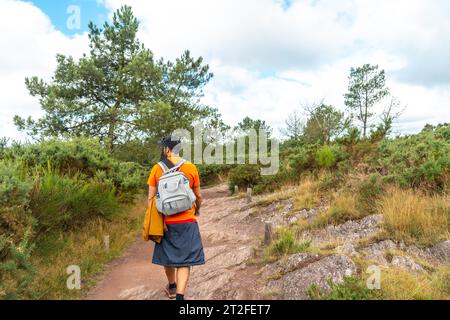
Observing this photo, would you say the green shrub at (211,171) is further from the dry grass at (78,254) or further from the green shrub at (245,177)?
the dry grass at (78,254)

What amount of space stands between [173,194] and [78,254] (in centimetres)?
335

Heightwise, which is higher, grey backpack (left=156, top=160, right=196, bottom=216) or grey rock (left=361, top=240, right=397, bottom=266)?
grey backpack (left=156, top=160, right=196, bottom=216)

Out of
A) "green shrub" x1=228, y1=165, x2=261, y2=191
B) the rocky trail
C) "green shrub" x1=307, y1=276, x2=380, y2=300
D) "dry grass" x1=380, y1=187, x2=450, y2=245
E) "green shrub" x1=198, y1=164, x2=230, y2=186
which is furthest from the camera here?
"green shrub" x1=198, y1=164, x2=230, y2=186

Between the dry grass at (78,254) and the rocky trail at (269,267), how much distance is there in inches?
9.0

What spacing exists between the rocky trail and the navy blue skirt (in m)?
0.65

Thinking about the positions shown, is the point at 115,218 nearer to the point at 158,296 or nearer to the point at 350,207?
the point at 158,296

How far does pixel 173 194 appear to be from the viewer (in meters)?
3.77

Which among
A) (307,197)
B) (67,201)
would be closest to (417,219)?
(307,197)

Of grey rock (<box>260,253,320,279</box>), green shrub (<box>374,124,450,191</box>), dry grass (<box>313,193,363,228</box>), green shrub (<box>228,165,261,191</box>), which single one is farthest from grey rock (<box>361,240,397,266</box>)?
green shrub (<box>228,165,261,191</box>)

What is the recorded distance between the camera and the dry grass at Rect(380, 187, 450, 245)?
17.9ft

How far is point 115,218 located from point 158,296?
421cm

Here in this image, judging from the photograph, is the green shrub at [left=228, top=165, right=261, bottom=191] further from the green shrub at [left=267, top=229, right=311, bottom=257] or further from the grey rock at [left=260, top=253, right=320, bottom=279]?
the grey rock at [left=260, top=253, right=320, bottom=279]

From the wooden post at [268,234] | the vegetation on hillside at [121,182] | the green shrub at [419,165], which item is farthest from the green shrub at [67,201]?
the green shrub at [419,165]
